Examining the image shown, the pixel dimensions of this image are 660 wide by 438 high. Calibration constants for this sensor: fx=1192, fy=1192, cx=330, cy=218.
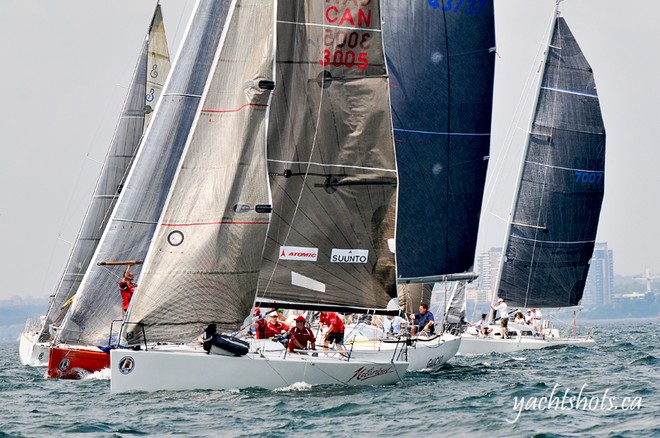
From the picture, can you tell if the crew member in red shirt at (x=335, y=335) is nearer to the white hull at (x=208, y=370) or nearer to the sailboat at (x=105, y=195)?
the white hull at (x=208, y=370)

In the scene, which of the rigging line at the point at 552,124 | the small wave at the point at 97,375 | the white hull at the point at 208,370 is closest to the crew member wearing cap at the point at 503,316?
the rigging line at the point at 552,124

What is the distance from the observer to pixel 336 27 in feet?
70.8

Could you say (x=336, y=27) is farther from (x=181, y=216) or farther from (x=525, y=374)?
(x=525, y=374)

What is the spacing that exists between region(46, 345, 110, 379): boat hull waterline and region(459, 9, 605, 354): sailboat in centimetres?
1867

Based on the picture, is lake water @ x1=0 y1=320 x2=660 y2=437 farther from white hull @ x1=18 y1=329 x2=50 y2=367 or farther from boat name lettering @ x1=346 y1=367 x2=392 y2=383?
white hull @ x1=18 y1=329 x2=50 y2=367

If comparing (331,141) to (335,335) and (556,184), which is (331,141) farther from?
(556,184)

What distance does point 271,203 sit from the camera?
20.3 m

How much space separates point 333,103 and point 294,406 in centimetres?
603

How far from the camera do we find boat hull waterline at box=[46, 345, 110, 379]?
82.8 ft

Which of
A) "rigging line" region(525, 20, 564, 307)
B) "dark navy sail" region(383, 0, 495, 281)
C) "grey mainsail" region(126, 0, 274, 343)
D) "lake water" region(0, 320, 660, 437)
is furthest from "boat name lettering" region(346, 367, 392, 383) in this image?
"rigging line" region(525, 20, 564, 307)

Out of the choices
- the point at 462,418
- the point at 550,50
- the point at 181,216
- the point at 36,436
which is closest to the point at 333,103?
the point at 181,216

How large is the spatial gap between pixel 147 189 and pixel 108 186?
Answer: 25.1ft

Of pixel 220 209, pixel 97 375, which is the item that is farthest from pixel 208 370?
pixel 97 375

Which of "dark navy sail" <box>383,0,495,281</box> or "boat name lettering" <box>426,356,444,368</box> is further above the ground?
"dark navy sail" <box>383,0,495,281</box>
